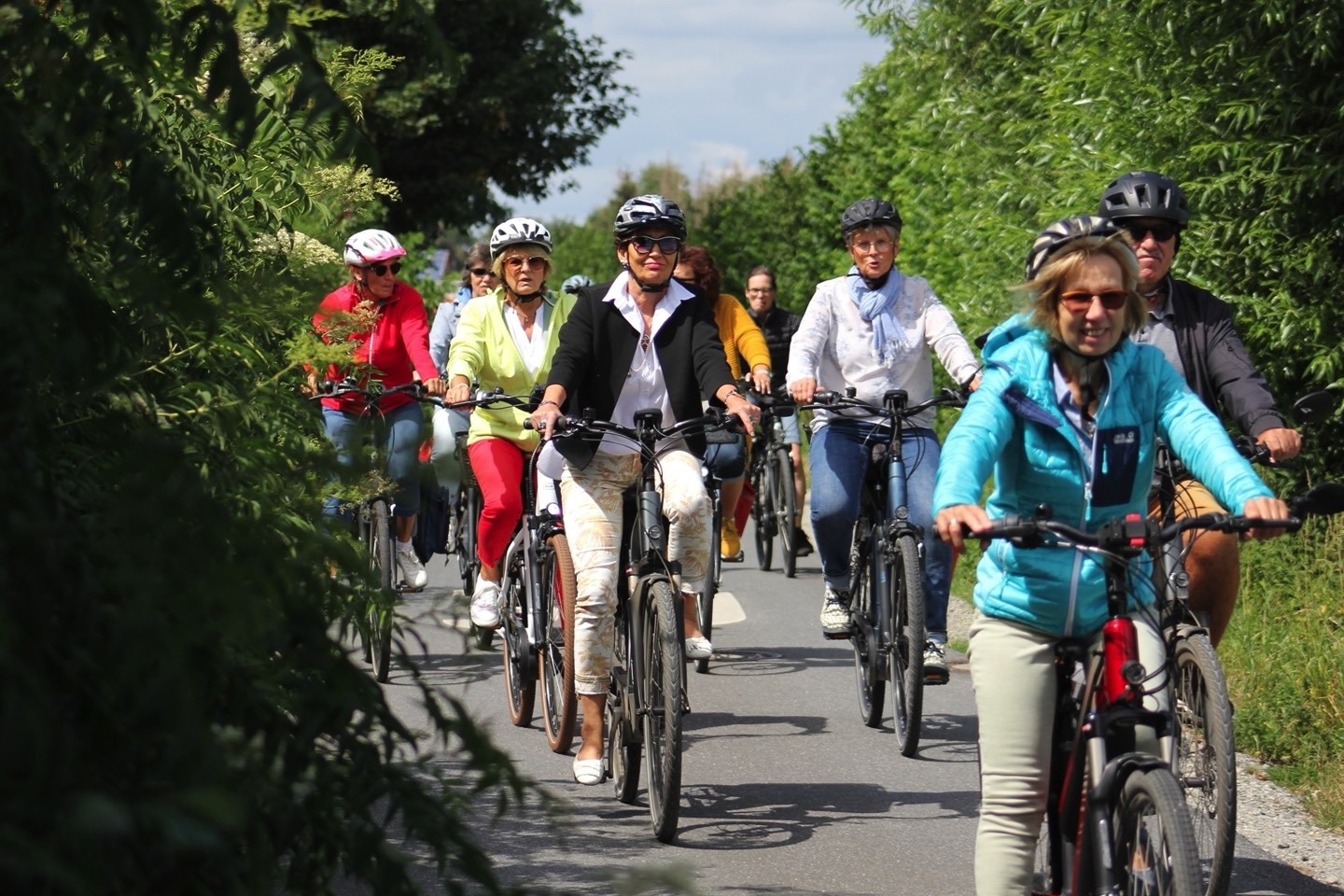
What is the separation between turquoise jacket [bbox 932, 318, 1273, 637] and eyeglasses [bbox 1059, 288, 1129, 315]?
0.12 metres

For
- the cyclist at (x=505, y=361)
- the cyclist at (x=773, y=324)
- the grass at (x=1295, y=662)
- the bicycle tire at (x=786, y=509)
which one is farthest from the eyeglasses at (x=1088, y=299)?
the cyclist at (x=773, y=324)

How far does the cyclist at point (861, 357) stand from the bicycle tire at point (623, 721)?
63.1 inches

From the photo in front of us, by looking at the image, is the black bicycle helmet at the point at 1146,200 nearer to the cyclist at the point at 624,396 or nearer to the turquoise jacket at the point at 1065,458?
the cyclist at the point at 624,396

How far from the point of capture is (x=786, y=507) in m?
13.6

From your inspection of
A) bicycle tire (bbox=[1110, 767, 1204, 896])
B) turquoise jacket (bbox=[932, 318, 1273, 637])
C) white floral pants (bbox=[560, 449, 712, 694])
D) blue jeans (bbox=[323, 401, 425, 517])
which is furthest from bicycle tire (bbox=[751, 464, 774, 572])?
blue jeans (bbox=[323, 401, 425, 517])

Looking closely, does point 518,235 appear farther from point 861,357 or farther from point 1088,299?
point 1088,299

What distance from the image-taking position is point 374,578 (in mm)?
2545

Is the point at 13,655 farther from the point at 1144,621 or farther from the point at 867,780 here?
the point at 867,780

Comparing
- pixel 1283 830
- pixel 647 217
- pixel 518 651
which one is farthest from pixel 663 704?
pixel 1283 830

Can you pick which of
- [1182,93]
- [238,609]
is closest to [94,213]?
[238,609]

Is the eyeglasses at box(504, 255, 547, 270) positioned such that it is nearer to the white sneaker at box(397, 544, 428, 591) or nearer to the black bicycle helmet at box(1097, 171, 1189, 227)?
the white sneaker at box(397, 544, 428, 591)

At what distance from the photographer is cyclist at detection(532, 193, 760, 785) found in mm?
6785

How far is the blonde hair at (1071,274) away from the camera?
427 cm

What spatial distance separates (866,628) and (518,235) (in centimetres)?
240
